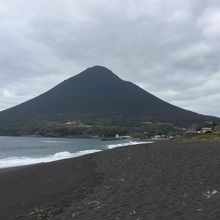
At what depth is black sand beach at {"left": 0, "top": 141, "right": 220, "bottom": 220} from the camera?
9781mm

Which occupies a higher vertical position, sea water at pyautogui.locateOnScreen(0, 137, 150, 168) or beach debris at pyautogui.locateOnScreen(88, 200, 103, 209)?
sea water at pyautogui.locateOnScreen(0, 137, 150, 168)

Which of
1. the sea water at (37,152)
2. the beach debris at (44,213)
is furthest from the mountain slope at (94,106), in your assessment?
the beach debris at (44,213)

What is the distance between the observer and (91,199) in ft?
38.6

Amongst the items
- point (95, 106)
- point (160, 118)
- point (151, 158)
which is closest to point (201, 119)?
point (160, 118)

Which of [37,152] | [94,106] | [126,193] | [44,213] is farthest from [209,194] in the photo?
[94,106]

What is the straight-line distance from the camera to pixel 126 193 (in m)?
12.0

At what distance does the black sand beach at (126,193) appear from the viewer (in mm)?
9781

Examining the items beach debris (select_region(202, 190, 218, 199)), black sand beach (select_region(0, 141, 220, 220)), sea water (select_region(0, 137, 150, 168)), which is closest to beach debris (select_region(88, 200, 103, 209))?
black sand beach (select_region(0, 141, 220, 220))

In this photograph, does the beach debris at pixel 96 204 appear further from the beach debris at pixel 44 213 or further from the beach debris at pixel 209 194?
the beach debris at pixel 209 194

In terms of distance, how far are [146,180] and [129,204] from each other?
3.46 metres

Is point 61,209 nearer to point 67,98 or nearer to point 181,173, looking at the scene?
point 181,173

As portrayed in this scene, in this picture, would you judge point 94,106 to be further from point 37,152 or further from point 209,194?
point 209,194

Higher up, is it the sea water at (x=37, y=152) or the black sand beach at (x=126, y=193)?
the sea water at (x=37, y=152)

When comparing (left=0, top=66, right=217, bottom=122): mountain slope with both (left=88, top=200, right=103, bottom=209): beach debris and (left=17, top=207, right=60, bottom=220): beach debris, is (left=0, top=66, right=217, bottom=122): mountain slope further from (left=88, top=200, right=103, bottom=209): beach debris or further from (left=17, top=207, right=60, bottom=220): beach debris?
(left=88, top=200, right=103, bottom=209): beach debris
